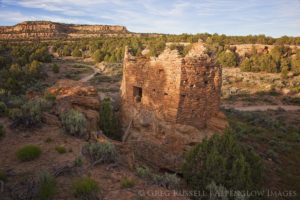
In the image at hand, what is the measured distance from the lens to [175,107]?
29.2ft

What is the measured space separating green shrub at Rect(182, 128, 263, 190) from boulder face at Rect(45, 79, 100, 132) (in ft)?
16.6

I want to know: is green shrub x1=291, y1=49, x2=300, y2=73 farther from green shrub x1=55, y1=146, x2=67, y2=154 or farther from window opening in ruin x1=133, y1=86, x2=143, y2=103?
green shrub x1=55, y1=146, x2=67, y2=154

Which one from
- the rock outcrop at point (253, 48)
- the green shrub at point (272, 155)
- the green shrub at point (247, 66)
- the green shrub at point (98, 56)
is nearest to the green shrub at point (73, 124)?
the green shrub at point (272, 155)

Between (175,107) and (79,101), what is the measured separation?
5.20 metres

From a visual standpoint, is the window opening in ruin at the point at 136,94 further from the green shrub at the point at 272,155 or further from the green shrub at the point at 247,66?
the green shrub at the point at 247,66

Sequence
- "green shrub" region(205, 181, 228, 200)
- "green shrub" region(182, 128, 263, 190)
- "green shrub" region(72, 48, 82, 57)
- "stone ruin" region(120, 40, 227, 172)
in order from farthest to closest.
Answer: "green shrub" region(72, 48, 82, 57) < "stone ruin" region(120, 40, 227, 172) < "green shrub" region(182, 128, 263, 190) < "green shrub" region(205, 181, 228, 200)

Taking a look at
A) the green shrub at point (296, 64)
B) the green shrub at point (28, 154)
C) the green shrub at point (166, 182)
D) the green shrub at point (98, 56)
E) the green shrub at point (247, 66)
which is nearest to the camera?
the green shrub at point (28, 154)

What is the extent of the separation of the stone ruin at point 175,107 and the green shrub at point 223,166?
1923mm

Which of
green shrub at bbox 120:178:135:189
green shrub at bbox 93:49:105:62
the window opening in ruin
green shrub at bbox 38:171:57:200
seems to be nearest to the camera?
green shrub at bbox 38:171:57:200

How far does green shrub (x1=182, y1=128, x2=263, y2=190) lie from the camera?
6.33 metres

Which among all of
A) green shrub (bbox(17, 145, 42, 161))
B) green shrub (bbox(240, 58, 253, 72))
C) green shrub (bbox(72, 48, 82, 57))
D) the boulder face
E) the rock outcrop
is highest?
the rock outcrop

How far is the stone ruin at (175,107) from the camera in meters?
8.77

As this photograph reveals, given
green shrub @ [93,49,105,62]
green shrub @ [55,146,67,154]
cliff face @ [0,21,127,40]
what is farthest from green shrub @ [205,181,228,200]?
cliff face @ [0,21,127,40]

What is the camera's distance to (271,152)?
11.2 metres
